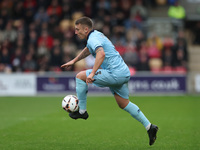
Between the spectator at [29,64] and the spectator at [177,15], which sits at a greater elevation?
the spectator at [177,15]

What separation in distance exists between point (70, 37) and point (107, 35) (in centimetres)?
178

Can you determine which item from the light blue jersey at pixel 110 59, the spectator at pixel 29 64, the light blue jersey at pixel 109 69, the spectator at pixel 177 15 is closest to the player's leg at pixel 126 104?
the light blue jersey at pixel 109 69

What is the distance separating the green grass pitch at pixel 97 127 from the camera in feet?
23.7

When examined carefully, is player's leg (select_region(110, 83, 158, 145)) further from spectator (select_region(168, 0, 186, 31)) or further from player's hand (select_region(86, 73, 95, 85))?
spectator (select_region(168, 0, 186, 31))

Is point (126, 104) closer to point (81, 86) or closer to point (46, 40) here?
point (81, 86)

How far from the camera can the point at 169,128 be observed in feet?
30.3

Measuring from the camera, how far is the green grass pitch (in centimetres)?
723

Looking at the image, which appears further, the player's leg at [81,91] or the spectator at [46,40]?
the spectator at [46,40]

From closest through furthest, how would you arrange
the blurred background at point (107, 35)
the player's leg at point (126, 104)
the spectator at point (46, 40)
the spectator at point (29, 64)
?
the player's leg at point (126, 104), the blurred background at point (107, 35), the spectator at point (29, 64), the spectator at point (46, 40)

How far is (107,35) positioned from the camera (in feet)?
62.5

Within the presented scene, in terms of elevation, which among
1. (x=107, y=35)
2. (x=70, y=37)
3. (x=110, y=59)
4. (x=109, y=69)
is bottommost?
(x=70, y=37)

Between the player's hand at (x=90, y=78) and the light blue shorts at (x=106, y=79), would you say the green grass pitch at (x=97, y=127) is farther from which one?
the player's hand at (x=90, y=78)

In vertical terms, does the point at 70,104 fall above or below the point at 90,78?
below

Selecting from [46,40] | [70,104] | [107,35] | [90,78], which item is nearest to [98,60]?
[90,78]
